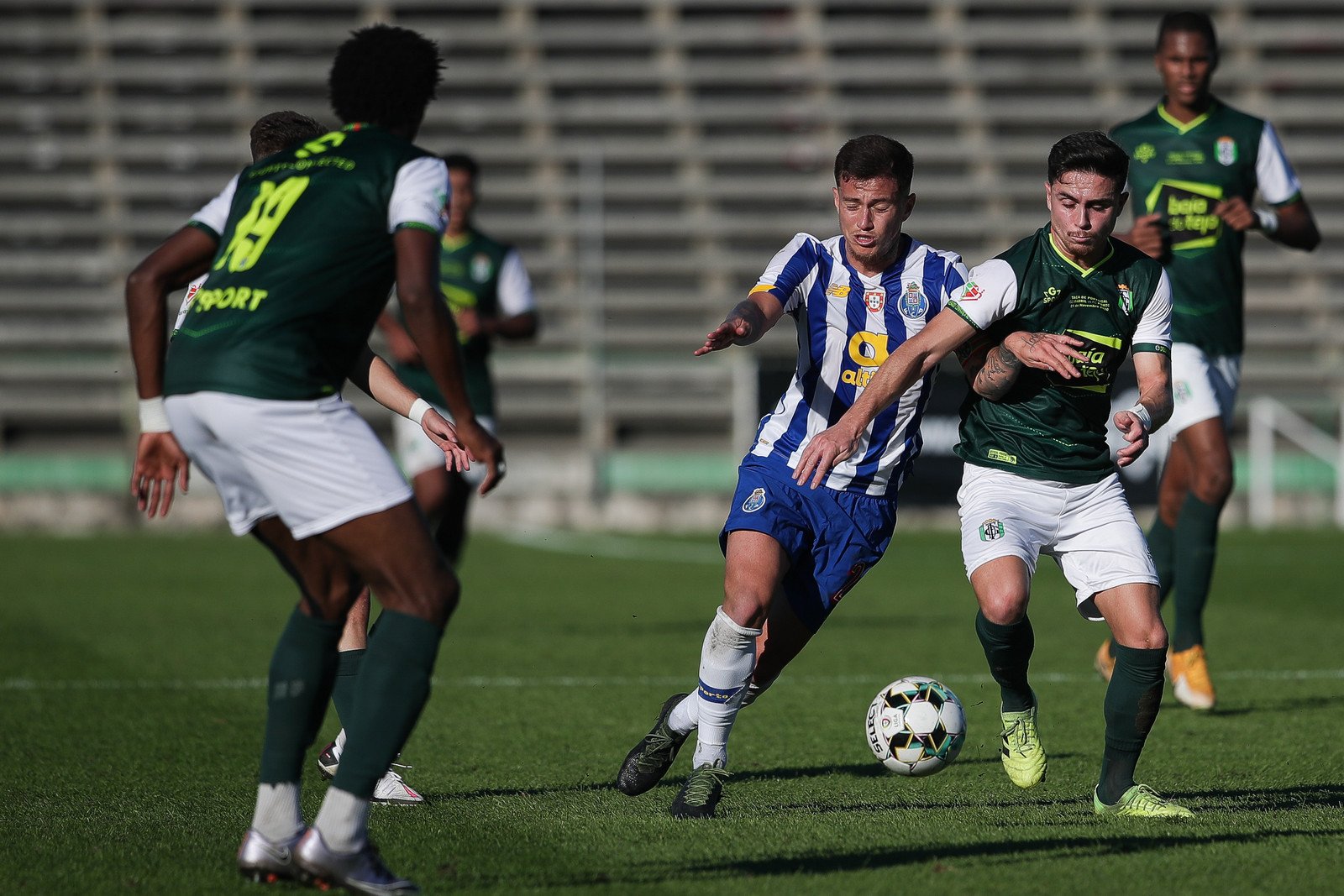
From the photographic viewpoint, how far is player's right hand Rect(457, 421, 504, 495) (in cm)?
374

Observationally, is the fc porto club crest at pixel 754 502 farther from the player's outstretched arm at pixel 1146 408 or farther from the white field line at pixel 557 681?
the white field line at pixel 557 681

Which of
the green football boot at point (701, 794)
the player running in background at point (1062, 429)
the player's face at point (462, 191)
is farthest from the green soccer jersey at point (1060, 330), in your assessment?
the player's face at point (462, 191)

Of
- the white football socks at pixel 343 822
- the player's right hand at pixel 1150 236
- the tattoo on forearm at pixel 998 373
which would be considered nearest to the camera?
the white football socks at pixel 343 822

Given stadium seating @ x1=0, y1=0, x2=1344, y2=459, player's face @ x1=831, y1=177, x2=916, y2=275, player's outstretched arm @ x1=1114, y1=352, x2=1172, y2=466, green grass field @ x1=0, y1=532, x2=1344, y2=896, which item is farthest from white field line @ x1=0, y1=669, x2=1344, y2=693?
stadium seating @ x1=0, y1=0, x2=1344, y2=459

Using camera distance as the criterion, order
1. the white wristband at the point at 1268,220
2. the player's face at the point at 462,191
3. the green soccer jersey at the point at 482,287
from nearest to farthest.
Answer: the white wristband at the point at 1268,220, the player's face at the point at 462,191, the green soccer jersey at the point at 482,287

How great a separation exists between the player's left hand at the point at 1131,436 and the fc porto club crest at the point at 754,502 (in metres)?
1.01

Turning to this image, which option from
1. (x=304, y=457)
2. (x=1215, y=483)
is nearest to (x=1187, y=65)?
(x=1215, y=483)

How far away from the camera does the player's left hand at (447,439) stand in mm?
4273

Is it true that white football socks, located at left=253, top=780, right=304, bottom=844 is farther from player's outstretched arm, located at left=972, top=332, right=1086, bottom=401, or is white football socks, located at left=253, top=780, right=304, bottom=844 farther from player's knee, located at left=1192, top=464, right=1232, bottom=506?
player's knee, located at left=1192, top=464, right=1232, bottom=506

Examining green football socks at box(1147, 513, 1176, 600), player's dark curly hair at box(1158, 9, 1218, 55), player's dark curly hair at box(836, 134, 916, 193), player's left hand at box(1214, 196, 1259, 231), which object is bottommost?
green football socks at box(1147, 513, 1176, 600)

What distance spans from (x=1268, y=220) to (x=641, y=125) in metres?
16.3

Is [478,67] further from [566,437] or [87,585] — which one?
[87,585]

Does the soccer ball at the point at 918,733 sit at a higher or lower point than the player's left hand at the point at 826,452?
lower

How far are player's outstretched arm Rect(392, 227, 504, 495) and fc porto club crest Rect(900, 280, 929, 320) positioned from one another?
1846 mm
